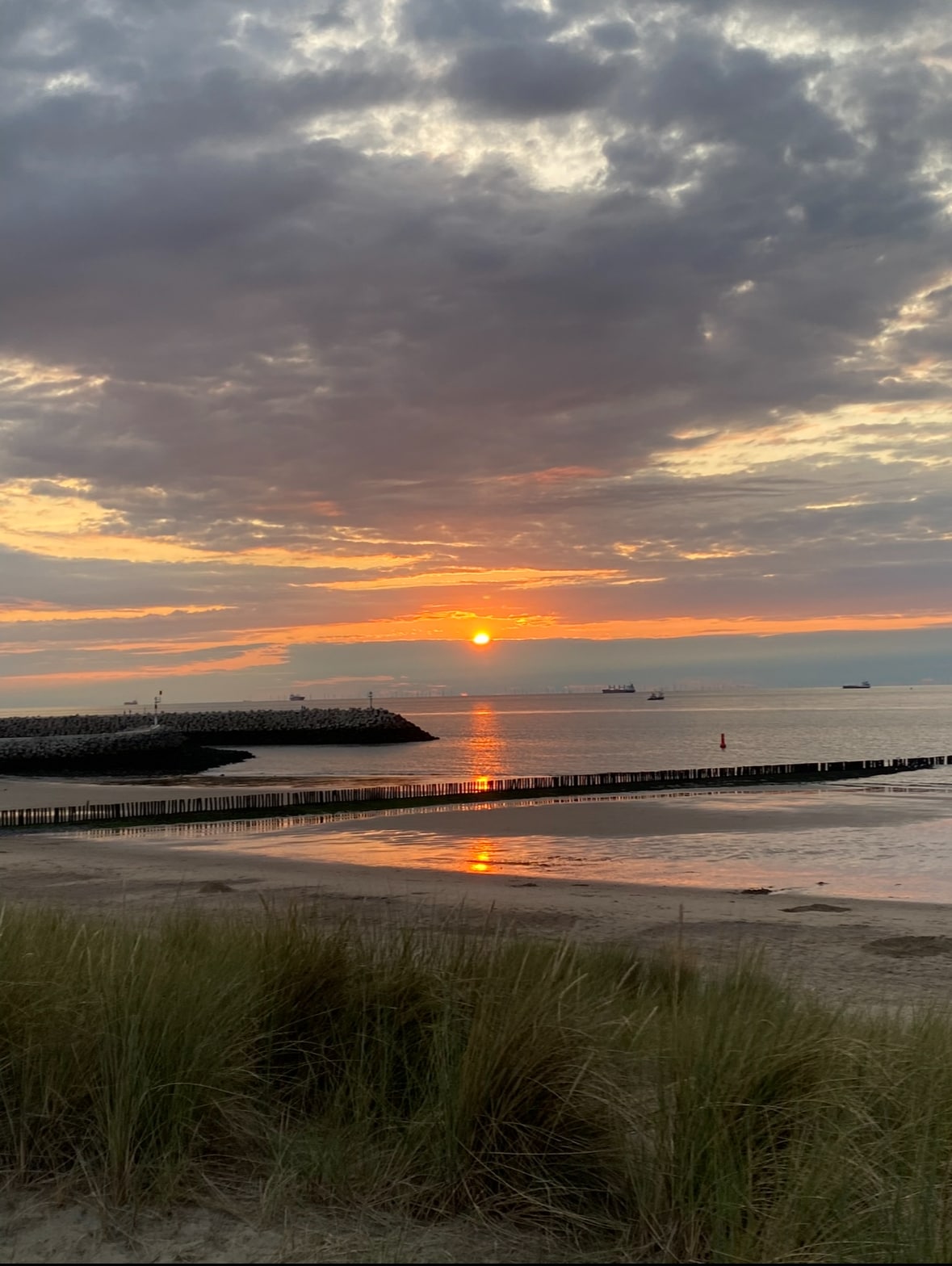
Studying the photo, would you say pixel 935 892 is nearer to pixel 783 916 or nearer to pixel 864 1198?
pixel 783 916

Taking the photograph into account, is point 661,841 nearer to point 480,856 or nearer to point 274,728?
point 480,856

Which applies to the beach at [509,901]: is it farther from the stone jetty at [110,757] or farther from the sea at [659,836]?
the stone jetty at [110,757]

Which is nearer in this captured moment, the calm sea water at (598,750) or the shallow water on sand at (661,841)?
the shallow water on sand at (661,841)

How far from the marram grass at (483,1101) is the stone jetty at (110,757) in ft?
187

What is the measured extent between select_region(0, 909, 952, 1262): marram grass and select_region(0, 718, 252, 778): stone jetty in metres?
57.0

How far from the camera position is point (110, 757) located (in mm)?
68750

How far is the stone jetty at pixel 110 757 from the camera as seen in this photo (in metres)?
63.6

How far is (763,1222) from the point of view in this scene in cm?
389

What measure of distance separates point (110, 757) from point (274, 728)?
1803 inches

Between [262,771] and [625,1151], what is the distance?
207 feet

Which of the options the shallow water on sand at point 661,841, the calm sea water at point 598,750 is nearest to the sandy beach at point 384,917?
the shallow water on sand at point 661,841

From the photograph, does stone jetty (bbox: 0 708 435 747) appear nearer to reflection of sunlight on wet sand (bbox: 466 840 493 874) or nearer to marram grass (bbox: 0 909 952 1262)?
reflection of sunlight on wet sand (bbox: 466 840 493 874)

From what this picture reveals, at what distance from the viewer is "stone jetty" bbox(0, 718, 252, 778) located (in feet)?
209

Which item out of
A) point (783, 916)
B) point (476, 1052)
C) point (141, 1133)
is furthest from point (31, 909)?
point (783, 916)
